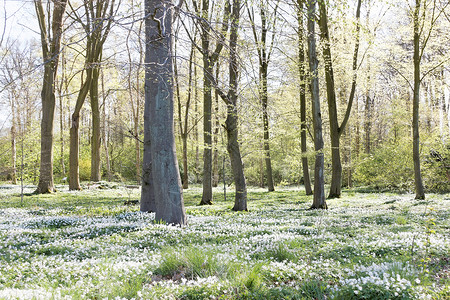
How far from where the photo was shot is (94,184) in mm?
23516

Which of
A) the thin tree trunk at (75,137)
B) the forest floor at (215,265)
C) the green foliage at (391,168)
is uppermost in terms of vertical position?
the thin tree trunk at (75,137)

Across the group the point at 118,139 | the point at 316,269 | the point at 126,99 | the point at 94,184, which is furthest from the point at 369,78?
the point at 118,139

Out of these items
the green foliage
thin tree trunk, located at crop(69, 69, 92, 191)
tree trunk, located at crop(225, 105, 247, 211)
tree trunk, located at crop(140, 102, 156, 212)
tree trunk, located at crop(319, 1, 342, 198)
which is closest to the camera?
tree trunk, located at crop(140, 102, 156, 212)

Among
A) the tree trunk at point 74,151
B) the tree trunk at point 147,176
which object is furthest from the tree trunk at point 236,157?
the tree trunk at point 74,151

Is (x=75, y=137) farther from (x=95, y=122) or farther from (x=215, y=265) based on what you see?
(x=215, y=265)

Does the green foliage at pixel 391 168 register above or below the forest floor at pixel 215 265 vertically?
above

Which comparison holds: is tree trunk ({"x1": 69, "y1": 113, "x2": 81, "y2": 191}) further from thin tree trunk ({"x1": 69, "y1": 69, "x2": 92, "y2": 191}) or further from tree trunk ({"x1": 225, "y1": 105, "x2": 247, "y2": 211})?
tree trunk ({"x1": 225, "y1": 105, "x2": 247, "y2": 211})

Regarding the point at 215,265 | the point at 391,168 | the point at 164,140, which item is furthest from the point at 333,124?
the point at 215,265

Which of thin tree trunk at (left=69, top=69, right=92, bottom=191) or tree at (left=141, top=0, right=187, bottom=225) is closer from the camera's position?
tree at (left=141, top=0, right=187, bottom=225)

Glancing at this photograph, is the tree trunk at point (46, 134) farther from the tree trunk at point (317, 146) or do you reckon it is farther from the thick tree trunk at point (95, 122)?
the tree trunk at point (317, 146)

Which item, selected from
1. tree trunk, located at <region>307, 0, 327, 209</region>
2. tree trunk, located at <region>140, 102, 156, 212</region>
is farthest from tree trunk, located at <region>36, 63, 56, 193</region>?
tree trunk, located at <region>307, 0, 327, 209</region>

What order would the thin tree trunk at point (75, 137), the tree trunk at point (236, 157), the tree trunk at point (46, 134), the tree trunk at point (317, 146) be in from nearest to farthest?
1. the tree trunk at point (236, 157)
2. the tree trunk at point (317, 146)
3. the tree trunk at point (46, 134)
4. the thin tree trunk at point (75, 137)

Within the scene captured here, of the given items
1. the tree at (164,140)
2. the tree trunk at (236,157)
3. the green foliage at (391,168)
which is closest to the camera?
the tree at (164,140)

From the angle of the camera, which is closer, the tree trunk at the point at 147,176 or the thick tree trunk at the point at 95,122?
the tree trunk at the point at 147,176
